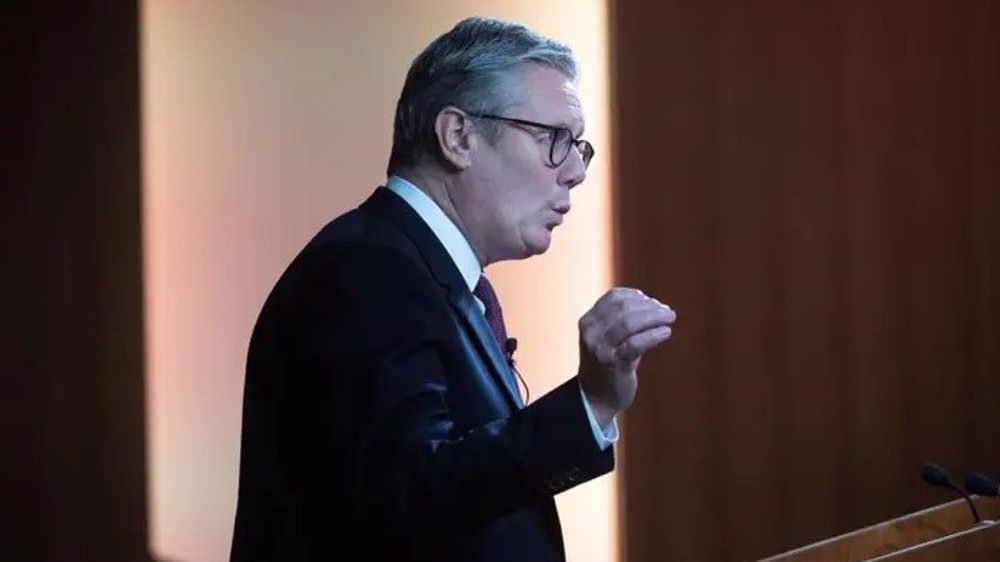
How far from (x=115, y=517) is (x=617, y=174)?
1336 mm

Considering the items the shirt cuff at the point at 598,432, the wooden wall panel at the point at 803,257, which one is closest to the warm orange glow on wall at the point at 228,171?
the wooden wall panel at the point at 803,257

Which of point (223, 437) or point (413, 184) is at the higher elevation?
point (413, 184)

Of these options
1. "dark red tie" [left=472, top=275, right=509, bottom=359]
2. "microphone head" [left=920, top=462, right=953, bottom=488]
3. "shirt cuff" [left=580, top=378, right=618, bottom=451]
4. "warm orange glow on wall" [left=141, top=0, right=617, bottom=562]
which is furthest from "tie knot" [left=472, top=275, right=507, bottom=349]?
"warm orange glow on wall" [left=141, top=0, right=617, bottom=562]

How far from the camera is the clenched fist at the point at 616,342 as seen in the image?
38.5 inches

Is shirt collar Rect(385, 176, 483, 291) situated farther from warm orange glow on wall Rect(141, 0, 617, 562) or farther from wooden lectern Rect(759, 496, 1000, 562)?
warm orange glow on wall Rect(141, 0, 617, 562)

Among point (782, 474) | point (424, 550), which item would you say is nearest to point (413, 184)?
point (424, 550)

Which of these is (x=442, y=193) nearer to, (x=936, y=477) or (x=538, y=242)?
(x=538, y=242)

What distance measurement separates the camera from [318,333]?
109cm

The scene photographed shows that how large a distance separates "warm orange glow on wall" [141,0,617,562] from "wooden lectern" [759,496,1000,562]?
1.31 metres

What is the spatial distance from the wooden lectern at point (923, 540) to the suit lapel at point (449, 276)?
2.00 feet

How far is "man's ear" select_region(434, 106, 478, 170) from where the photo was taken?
123 centimetres

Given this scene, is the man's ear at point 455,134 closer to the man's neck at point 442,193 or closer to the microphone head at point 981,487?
the man's neck at point 442,193

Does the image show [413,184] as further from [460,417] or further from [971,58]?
[971,58]

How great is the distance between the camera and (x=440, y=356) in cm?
111
